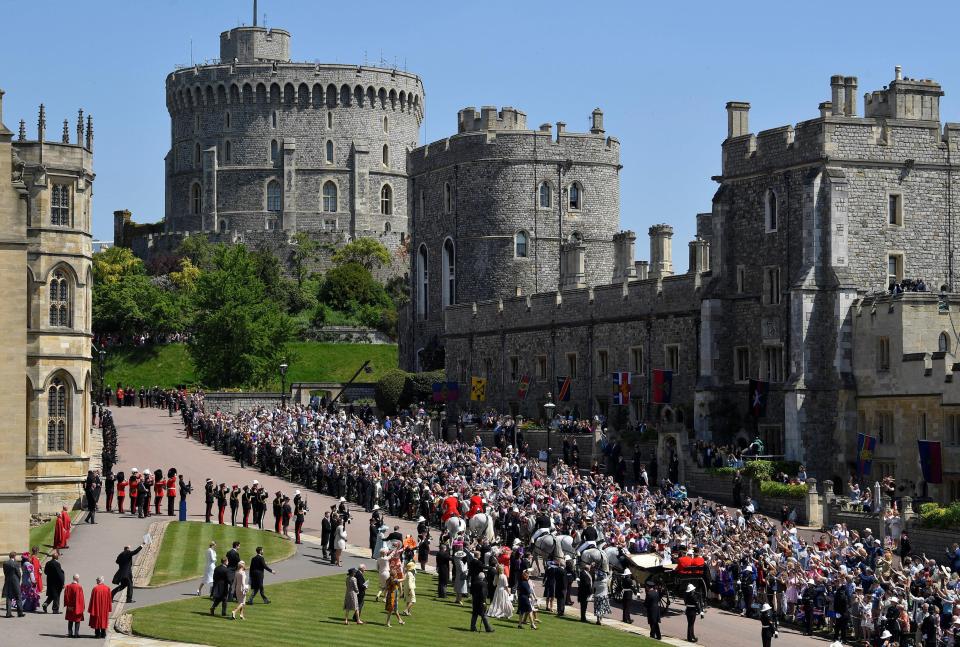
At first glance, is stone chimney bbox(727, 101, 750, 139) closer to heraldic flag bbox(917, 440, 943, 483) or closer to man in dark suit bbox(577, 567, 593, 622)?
heraldic flag bbox(917, 440, 943, 483)

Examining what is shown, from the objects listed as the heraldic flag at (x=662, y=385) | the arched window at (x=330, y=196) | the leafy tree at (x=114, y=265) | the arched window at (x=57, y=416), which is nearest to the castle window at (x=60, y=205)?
the arched window at (x=57, y=416)

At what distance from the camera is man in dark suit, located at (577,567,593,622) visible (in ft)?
122

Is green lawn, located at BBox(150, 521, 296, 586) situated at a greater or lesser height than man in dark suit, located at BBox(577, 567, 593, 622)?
greater

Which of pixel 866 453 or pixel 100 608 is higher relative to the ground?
pixel 866 453

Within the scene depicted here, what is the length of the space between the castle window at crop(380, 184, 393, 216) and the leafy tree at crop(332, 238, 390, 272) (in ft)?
43.0

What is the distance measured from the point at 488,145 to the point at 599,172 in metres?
5.78

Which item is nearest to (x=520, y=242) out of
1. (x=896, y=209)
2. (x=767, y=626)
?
(x=896, y=209)

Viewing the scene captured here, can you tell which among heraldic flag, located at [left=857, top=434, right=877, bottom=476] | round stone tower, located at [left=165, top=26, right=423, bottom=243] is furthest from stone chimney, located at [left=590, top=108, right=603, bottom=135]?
round stone tower, located at [left=165, top=26, right=423, bottom=243]

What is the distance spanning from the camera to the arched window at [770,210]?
5525 centimetres

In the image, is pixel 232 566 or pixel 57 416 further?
pixel 57 416

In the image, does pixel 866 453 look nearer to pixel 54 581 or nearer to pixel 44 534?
pixel 44 534

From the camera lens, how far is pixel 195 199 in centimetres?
13562

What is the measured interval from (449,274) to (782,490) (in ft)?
122

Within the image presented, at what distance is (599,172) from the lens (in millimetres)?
82375
